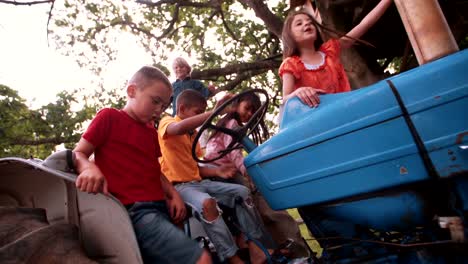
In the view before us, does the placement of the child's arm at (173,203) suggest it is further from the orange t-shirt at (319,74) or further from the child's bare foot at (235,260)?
the orange t-shirt at (319,74)

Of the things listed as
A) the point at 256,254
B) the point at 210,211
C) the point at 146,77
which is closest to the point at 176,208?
the point at 210,211

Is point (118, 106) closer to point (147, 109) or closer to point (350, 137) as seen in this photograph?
point (147, 109)

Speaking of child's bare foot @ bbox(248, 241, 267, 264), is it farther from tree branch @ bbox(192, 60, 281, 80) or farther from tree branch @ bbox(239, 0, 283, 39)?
tree branch @ bbox(192, 60, 281, 80)

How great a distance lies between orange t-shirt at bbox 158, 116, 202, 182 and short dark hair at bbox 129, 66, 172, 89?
0.45 m

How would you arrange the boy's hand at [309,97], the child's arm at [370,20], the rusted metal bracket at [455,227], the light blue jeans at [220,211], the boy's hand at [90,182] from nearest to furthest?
the rusted metal bracket at [455,227] < the boy's hand at [90,182] < the boy's hand at [309,97] < the light blue jeans at [220,211] < the child's arm at [370,20]

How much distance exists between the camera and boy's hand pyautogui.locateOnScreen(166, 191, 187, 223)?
1.74 m

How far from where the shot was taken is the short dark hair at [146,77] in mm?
1773

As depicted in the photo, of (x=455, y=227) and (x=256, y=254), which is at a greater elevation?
(x=455, y=227)

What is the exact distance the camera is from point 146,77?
179cm

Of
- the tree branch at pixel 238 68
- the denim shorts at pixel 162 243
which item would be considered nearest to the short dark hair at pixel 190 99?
the denim shorts at pixel 162 243

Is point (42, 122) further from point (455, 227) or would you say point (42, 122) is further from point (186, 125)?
point (455, 227)

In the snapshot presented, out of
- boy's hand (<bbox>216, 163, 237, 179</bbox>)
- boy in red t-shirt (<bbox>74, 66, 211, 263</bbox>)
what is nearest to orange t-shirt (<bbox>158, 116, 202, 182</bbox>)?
boy's hand (<bbox>216, 163, 237, 179</bbox>)

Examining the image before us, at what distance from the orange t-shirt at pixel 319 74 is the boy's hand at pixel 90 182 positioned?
110cm

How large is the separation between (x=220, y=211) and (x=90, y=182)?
2.72 ft
